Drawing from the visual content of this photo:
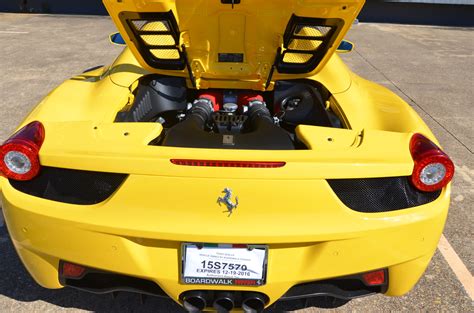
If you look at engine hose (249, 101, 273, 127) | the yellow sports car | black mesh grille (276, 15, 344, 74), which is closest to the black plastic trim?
the yellow sports car

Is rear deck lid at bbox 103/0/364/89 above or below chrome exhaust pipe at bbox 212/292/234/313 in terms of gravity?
above

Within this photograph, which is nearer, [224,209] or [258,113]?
[224,209]

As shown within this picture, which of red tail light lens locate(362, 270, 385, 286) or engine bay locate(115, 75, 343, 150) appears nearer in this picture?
red tail light lens locate(362, 270, 385, 286)

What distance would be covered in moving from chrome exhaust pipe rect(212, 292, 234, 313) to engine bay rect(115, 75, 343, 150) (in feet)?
2.54

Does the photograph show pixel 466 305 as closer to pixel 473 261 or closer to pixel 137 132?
pixel 473 261

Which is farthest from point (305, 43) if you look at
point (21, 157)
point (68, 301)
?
point (68, 301)

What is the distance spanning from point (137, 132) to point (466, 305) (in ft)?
6.71

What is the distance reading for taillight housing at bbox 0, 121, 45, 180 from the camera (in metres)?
1.68

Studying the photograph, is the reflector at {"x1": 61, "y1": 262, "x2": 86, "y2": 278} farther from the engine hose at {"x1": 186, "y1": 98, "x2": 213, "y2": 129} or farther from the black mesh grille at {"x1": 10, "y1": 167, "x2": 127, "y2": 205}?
the engine hose at {"x1": 186, "y1": 98, "x2": 213, "y2": 129}

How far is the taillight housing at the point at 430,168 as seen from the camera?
5.59 feet

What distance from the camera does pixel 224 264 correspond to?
1.66m

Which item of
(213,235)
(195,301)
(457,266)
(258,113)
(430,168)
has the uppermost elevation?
(430,168)

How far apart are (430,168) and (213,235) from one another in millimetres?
960

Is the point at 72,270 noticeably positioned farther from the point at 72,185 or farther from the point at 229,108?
the point at 229,108
